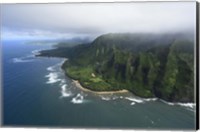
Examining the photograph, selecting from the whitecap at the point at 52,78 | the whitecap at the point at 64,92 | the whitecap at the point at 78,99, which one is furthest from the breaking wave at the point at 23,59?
the whitecap at the point at 78,99

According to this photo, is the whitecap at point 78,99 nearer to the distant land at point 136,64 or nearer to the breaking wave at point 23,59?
the distant land at point 136,64

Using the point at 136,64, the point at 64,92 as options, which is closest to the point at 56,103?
the point at 64,92

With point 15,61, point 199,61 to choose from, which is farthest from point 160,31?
point 15,61

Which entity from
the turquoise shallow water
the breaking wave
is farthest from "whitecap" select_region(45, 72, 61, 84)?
the breaking wave

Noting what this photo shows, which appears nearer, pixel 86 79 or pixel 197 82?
pixel 197 82

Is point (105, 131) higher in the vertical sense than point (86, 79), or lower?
lower

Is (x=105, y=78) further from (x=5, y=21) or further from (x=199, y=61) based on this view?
(x=5, y=21)

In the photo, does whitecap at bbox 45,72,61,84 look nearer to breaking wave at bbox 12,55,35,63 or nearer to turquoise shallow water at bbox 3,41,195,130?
turquoise shallow water at bbox 3,41,195,130
